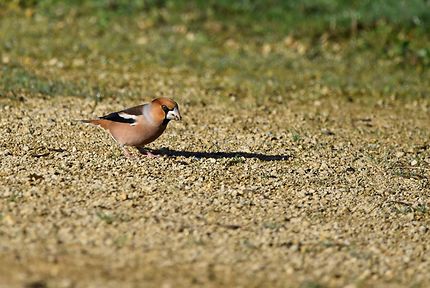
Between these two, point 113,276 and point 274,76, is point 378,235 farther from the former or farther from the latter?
point 274,76

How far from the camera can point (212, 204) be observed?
279 inches

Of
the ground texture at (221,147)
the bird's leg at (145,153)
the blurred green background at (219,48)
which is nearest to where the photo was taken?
the ground texture at (221,147)

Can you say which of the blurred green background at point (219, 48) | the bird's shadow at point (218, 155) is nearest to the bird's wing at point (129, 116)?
the bird's shadow at point (218, 155)

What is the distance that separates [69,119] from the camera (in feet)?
33.0

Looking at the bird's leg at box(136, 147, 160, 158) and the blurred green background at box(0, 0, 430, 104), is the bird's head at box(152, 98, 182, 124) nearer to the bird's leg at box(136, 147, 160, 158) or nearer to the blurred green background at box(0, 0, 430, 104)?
the bird's leg at box(136, 147, 160, 158)

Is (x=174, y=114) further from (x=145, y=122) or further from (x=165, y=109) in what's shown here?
(x=145, y=122)

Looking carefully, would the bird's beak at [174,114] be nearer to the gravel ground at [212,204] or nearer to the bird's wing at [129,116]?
the bird's wing at [129,116]

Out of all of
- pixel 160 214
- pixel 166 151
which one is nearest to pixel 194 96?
pixel 166 151

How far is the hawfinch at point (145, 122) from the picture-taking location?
8.24 m

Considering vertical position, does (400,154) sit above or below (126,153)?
below

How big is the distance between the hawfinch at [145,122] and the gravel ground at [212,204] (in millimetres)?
201

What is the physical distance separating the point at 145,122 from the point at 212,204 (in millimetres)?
1467

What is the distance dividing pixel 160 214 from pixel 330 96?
6780 millimetres

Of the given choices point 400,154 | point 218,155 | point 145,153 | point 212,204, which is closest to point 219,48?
point 400,154
